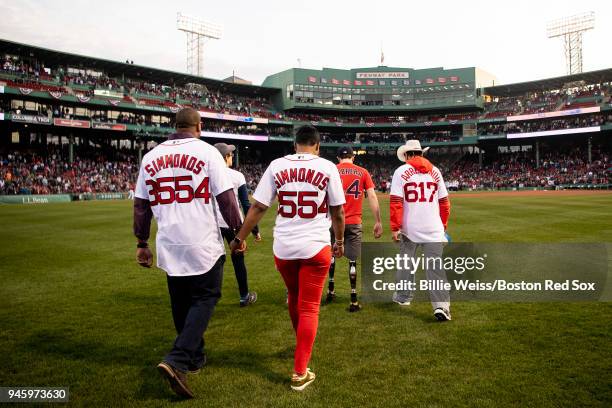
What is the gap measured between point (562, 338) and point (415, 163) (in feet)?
8.60

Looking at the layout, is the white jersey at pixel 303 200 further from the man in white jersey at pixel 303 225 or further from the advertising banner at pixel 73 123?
the advertising banner at pixel 73 123

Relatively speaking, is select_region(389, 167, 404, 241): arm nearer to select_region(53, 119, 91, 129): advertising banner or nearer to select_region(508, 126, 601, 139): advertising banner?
select_region(53, 119, 91, 129): advertising banner

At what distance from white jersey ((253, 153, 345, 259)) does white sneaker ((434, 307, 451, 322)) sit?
2.30 m

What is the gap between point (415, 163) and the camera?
5641 mm

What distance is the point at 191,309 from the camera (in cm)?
374

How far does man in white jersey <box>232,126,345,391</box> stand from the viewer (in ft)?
12.2

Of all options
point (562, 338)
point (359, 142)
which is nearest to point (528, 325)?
point (562, 338)

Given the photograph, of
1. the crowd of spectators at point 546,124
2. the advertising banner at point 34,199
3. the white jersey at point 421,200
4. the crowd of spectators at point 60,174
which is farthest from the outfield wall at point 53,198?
the crowd of spectators at point 546,124

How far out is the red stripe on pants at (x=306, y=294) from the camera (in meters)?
3.65

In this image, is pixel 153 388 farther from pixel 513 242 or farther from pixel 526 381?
pixel 513 242

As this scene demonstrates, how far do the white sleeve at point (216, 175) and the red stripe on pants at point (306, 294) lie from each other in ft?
2.61

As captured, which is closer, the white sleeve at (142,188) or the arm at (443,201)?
the white sleeve at (142,188)

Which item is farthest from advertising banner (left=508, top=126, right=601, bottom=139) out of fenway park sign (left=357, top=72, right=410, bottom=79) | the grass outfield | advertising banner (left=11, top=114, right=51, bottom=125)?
the grass outfield

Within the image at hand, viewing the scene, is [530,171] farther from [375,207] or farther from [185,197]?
[185,197]
